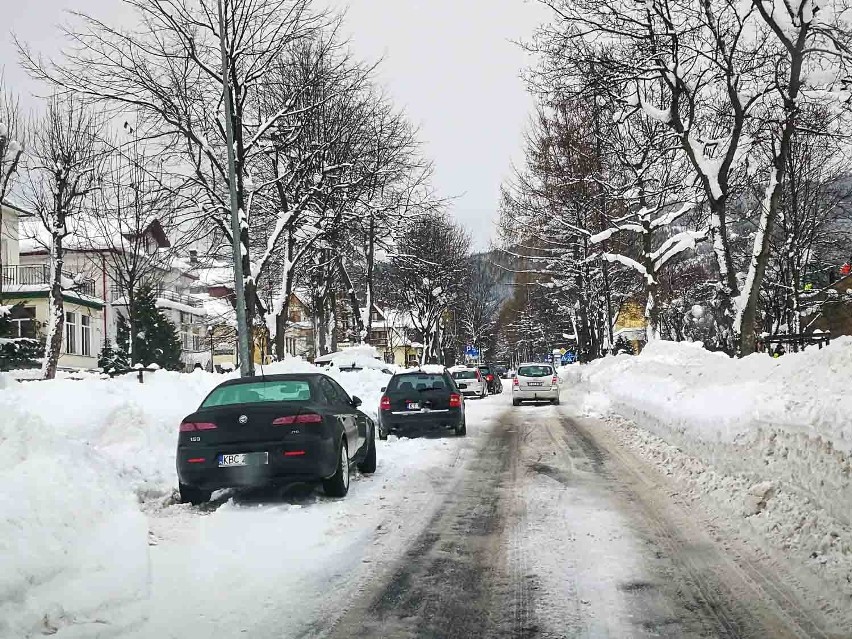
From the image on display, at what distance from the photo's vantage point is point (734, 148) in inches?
750

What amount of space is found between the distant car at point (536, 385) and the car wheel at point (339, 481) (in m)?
20.8

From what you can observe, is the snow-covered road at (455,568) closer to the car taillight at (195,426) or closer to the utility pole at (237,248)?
the car taillight at (195,426)

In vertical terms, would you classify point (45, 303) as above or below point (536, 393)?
above

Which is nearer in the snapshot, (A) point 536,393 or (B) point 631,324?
(A) point 536,393

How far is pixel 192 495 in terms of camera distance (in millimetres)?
8992

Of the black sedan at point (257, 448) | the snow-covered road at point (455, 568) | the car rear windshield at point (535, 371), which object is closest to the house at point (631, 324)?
the car rear windshield at point (535, 371)

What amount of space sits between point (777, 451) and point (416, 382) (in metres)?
10.8

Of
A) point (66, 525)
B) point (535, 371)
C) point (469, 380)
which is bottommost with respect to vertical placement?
point (66, 525)

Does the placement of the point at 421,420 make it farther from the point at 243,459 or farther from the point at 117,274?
the point at 117,274

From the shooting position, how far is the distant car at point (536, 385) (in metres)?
29.7

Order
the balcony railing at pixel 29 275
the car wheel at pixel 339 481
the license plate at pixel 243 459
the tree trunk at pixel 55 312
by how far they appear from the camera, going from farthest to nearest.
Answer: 1. the balcony railing at pixel 29 275
2. the tree trunk at pixel 55 312
3. the car wheel at pixel 339 481
4. the license plate at pixel 243 459

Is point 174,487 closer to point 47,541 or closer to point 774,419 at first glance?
point 47,541

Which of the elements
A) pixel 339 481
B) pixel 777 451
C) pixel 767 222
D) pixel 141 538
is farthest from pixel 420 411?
pixel 141 538

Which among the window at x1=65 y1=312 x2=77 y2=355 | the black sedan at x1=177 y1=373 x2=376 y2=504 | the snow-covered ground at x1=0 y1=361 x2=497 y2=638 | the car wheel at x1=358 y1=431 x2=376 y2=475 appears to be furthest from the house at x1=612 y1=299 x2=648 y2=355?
the black sedan at x1=177 y1=373 x2=376 y2=504
